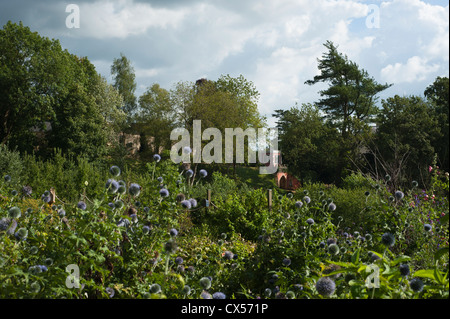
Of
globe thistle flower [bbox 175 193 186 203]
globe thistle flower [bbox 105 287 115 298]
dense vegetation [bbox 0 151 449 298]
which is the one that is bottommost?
globe thistle flower [bbox 105 287 115 298]

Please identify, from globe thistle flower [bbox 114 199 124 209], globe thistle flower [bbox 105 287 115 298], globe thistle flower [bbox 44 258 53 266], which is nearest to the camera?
globe thistle flower [bbox 44 258 53 266]

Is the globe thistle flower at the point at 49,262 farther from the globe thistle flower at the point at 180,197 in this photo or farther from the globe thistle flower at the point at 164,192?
the globe thistle flower at the point at 180,197

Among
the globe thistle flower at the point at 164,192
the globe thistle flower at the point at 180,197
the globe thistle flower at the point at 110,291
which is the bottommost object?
the globe thistle flower at the point at 110,291

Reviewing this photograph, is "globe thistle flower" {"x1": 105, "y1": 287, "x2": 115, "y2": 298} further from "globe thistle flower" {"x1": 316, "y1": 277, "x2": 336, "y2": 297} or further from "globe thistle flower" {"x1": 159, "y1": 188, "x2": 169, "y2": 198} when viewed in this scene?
"globe thistle flower" {"x1": 316, "y1": 277, "x2": 336, "y2": 297}

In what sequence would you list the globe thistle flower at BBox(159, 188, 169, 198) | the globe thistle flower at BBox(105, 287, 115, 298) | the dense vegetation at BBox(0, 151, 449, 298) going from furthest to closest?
1. the globe thistle flower at BBox(159, 188, 169, 198)
2. the globe thistle flower at BBox(105, 287, 115, 298)
3. the dense vegetation at BBox(0, 151, 449, 298)

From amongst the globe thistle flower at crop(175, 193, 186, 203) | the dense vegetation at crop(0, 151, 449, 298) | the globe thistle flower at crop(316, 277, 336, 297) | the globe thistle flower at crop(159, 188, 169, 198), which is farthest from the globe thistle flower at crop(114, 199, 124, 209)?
the globe thistle flower at crop(316, 277, 336, 297)

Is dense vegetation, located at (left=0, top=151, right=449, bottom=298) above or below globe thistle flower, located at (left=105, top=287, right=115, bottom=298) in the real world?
above

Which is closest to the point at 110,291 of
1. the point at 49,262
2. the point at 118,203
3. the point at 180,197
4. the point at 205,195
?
the point at 49,262

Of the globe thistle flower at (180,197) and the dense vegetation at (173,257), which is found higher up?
the globe thistle flower at (180,197)

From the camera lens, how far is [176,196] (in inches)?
144

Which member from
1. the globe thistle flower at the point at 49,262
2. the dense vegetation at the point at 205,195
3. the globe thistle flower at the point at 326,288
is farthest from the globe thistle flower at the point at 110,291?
the globe thistle flower at the point at 326,288
